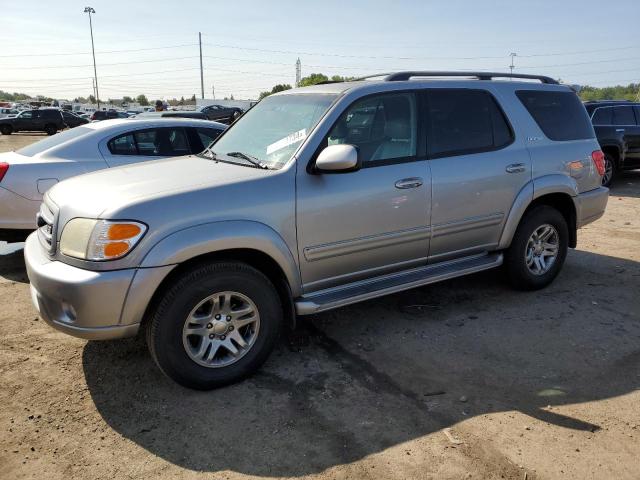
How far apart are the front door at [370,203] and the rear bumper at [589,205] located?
6.38ft

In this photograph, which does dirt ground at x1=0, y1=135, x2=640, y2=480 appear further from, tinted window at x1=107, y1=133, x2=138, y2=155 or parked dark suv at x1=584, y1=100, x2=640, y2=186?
parked dark suv at x1=584, y1=100, x2=640, y2=186

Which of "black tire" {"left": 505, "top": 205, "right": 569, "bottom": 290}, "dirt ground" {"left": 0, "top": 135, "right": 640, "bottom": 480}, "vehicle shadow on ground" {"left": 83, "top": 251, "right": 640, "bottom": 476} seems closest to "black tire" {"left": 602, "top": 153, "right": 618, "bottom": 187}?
"black tire" {"left": 505, "top": 205, "right": 569, "bottom": 290}

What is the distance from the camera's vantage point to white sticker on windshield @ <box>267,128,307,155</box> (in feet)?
12.2

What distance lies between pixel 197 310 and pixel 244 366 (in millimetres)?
489

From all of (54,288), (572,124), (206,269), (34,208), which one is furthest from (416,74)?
(34,208)

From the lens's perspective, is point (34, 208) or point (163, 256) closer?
point (163, 256)

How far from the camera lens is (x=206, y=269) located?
10.5 feet

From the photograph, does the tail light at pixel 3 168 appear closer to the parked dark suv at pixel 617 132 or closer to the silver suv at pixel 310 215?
the silver suv at pixel 310 215

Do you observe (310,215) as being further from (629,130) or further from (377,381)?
(629,130)

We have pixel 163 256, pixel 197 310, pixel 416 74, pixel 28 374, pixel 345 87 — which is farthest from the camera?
pixel 416 74

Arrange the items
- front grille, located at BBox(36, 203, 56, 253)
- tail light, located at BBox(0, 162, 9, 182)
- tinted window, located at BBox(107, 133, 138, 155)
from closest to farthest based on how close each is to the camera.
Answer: front grille, located at BBox(36, 203, 56, 253)
tail light, located at BBox(0, 162, 9, 182)
tinted window, located at BBox(107, 133, 138, 155)

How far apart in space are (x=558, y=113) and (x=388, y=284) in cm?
260

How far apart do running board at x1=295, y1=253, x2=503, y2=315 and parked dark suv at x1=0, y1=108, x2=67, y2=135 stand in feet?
111

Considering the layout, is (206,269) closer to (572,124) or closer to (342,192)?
(342,192)
